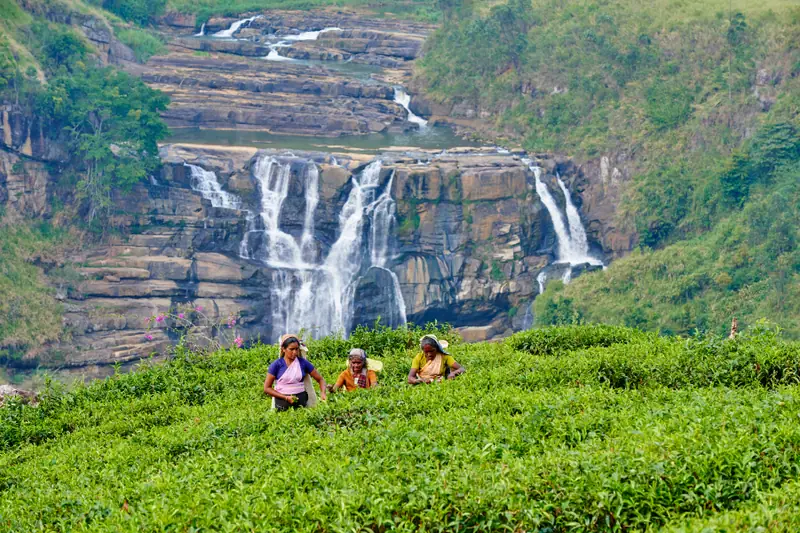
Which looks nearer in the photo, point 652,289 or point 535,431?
point 535,431

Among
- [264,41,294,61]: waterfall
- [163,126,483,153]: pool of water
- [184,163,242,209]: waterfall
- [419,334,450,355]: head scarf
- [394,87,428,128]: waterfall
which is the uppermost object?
[264,41,294,61]: waterfall

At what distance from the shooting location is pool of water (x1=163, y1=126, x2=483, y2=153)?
31.1 m

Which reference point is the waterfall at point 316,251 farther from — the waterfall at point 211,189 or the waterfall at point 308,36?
the waterfall at point 308,36

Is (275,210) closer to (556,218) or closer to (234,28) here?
(556,218)

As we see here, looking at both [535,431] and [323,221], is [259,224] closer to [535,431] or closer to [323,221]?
[323,221]

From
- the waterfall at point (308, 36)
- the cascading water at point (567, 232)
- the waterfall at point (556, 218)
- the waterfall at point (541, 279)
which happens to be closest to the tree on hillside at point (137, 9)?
the waterfall at point (308, 36)

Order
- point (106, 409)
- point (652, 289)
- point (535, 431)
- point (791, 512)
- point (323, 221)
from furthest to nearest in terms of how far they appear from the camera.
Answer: point (323, 221)
point (652, 289)
point (106, 409)
point (535, 431)
point (791, 512)

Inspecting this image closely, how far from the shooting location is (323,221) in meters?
27.9

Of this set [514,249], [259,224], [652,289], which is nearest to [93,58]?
[259,224]

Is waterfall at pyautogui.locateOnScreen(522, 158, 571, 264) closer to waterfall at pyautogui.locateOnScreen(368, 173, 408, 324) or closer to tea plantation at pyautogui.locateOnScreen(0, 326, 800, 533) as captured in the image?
waterfall at pyautogui.locateOnScreen(368, 173, 408, 324)

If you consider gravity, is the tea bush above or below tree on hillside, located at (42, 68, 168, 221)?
below

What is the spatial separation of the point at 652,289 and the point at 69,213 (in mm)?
16879

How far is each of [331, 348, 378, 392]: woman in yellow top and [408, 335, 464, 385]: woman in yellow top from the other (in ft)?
1.23

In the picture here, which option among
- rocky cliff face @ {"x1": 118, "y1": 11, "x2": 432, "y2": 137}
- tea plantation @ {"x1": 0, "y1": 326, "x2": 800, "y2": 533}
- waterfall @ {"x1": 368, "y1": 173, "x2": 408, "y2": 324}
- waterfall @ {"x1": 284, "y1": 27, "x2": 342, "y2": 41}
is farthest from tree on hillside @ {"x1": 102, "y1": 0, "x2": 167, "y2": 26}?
tea plantation @ {"x1": 0, "y1": 326, "x2": 800, "y2": 533}
